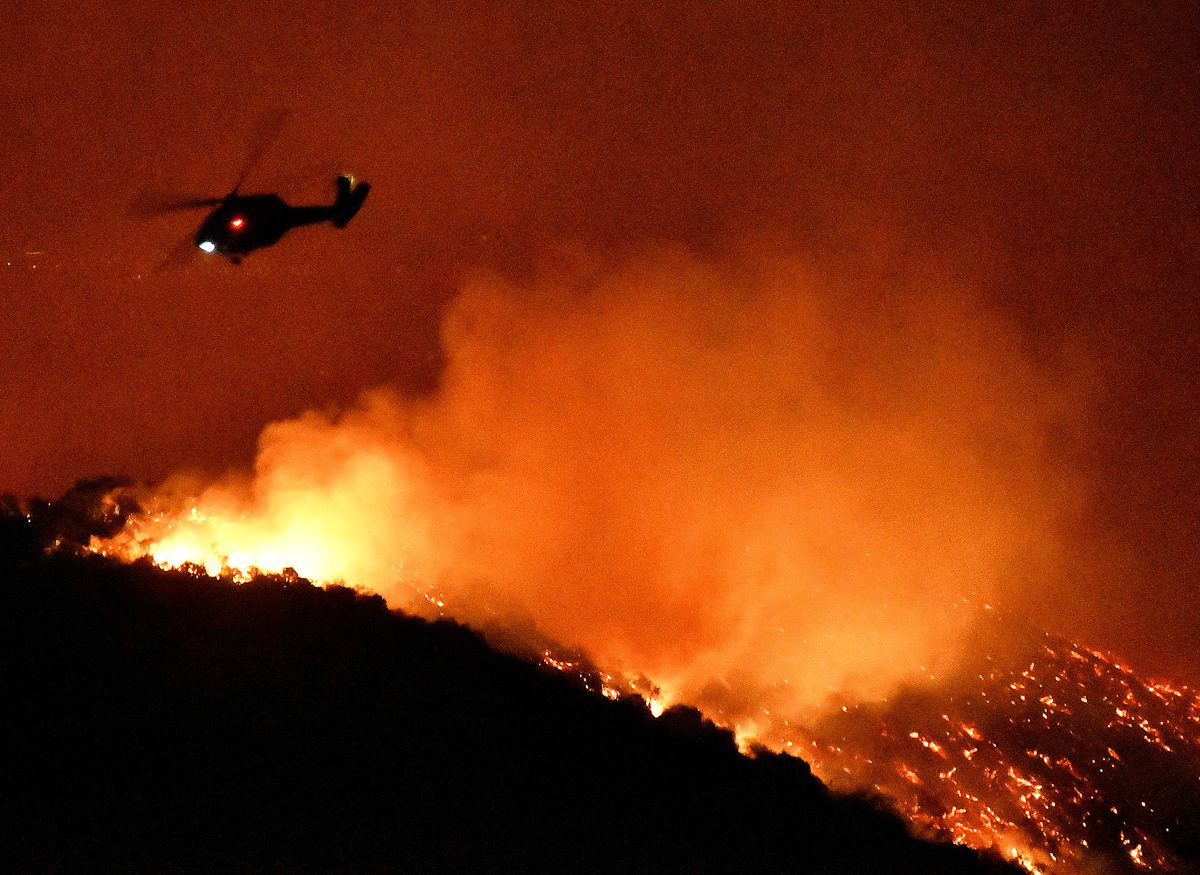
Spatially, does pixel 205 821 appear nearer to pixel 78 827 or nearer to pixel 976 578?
pixel 78 827

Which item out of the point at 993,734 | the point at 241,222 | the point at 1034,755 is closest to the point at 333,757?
the point at 241,222

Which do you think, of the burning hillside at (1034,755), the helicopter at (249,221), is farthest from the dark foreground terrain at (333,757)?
the helicopter at (249,221)

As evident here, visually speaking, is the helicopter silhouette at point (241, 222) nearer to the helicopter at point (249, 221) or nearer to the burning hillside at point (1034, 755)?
the helicopter at point (249, 221)

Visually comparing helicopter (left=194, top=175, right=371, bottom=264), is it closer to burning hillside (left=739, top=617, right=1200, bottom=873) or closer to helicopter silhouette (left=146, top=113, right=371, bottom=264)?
helicopter silhouette (left=146, top=113, right=371, bottom=264)

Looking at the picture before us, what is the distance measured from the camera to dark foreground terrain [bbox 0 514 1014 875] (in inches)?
476

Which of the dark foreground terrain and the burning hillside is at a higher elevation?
the burning hillside

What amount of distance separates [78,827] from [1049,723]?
35.0 metres

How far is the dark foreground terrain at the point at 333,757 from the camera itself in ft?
39.7

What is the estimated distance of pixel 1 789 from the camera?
12.1 metres

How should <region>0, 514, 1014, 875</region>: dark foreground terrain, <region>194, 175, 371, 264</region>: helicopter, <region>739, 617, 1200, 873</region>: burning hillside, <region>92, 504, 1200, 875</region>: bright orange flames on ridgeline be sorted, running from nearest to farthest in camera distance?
<region>0, 514, 1014, 875</region>: dark foreground terrain → <region>194, 175, 371, 264</region>: helicopter → <region>92, 504, 1200, 875</region>: bright orange flames on ridgeline → <region>739, 617, 1200, 873</region>: burning hillside

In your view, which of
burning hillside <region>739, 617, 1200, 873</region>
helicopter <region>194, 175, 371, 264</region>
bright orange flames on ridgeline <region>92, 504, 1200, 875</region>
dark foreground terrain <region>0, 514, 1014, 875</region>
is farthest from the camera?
burning hillside <region>739, 617, 1200, 873</region>

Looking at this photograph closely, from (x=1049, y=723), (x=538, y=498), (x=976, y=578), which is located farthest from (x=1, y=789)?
(x=976, y=578)

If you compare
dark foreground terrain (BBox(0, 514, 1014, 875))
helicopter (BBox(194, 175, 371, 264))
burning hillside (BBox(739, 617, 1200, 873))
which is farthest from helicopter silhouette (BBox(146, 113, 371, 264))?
burning hillside (BBox(739, 617, 1200, 873))

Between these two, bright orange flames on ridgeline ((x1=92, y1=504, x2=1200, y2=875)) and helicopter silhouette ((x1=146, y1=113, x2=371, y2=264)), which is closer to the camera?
helicopter silhouette ((x1=146, y1=113, x2=371, y2=264))
